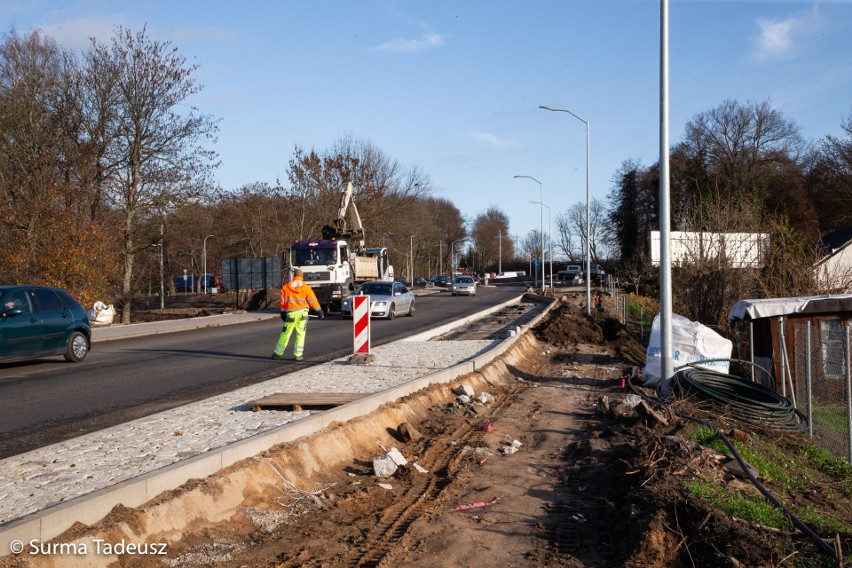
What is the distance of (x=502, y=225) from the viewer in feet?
474

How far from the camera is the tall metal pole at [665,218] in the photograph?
1245 centimetres

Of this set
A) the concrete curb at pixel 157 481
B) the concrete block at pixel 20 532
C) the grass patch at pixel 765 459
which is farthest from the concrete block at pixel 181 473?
the grass patch at pixel 765 459

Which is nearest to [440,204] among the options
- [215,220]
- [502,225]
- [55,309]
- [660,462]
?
[502,225]

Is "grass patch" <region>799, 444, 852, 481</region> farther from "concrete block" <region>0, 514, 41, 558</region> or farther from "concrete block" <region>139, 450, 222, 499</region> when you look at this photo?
"concrete block" <region>0, 514, 41, 558</region>

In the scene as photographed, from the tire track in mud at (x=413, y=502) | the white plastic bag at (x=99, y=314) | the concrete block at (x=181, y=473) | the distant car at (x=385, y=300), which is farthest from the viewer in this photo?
the distant car at (x=385, y=300)

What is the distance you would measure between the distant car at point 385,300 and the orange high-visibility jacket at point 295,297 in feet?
52.1

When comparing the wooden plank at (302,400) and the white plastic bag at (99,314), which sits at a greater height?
the white plastic bag at (99,314)

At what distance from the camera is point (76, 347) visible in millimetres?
16703

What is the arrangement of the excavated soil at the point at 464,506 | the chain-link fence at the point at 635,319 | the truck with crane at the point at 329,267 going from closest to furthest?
1. the excavated soil at the point at 464,506
2. the chain-link fence at the point at 635,319
3. the truck with crane at the point at 329,267

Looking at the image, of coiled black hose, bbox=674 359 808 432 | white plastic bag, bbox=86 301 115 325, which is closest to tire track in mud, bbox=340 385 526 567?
coiled black hose, bbox=674 359 808 432

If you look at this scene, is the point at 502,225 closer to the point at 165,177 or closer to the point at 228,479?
the point at 165,177

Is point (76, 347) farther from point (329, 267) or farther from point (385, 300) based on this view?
point (329, 267)

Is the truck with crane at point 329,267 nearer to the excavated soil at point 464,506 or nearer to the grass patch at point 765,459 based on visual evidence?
the excavated soil at point 464,506

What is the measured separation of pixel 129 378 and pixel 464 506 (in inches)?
360
